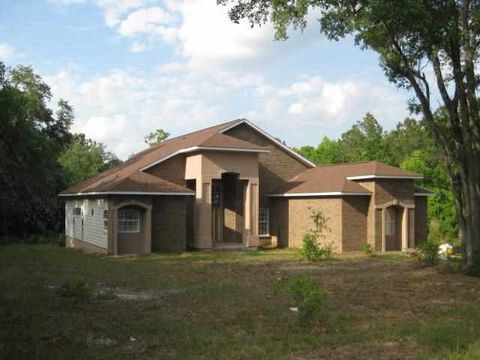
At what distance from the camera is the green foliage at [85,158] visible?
68.2 metres

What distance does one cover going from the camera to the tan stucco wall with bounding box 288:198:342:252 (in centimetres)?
2877

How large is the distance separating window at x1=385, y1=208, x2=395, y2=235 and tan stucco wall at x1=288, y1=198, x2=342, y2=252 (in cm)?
281

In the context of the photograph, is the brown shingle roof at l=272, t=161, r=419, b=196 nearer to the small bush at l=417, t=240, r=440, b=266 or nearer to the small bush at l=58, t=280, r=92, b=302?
the small bush at l=417, t=240, r=440, b=266

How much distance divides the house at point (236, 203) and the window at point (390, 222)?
2.0 inches

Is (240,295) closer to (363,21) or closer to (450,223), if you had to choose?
(363,21)

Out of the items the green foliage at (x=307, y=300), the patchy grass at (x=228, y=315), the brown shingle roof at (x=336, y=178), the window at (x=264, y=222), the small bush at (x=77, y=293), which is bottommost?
the patchy grass at (x=228, y=315)

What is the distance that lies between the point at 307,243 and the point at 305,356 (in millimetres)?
15674

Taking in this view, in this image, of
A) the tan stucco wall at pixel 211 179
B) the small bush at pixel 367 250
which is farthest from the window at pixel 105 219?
the small bush at pixel 367 250

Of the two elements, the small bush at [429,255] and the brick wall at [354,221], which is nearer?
the small bush at [429,255]

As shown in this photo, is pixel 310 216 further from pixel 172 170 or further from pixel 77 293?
pixel 77 293

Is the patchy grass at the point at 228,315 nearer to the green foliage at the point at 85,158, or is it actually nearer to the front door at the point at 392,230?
the front door at the point at 392,230

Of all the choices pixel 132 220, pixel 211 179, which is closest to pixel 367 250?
pixel 211 179

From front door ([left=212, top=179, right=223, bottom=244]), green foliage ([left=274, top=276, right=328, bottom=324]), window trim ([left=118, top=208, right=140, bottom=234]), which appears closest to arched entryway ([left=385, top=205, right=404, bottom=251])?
front door ([left=212, top=179, right=223, bottom=244])

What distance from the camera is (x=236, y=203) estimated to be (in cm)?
3175
